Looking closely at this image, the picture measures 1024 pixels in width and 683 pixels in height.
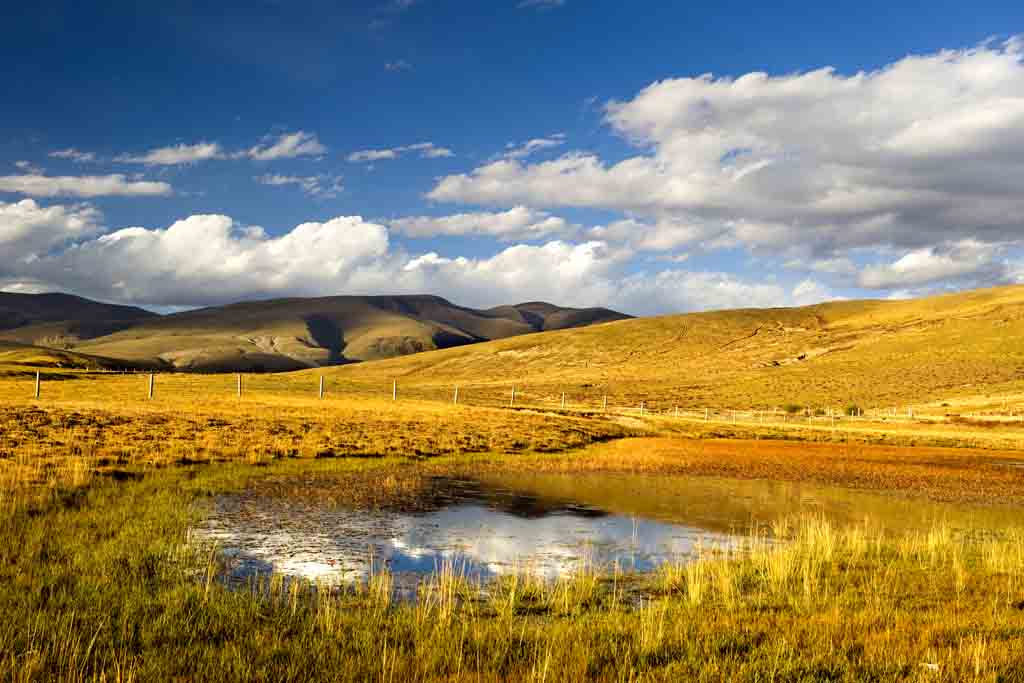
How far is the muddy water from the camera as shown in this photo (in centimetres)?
1370

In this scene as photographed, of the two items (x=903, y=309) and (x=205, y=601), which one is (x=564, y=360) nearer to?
(x=903, y=309)

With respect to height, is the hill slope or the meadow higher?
the hill slope

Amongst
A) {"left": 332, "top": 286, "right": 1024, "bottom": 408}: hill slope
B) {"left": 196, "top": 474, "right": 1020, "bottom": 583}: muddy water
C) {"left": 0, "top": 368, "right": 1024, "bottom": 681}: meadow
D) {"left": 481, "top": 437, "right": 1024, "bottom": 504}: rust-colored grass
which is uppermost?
{"left": 332, "top": 286, "right": 1024, "bottom": 408}: hill slope

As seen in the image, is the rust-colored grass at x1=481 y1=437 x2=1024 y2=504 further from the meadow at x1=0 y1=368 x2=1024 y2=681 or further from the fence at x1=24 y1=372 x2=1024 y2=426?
the fence at x1=24 y1=372 x2=1024 y2=426

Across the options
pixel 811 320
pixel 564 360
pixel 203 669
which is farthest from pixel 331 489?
pixel 811 320

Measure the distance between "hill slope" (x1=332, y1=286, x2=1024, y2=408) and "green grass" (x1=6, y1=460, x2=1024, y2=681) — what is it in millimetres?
88703

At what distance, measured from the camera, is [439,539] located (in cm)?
1593

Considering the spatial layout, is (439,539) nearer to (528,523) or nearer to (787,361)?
(528,523)

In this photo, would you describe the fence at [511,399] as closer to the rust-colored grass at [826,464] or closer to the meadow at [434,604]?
the rust-colored grass at [826,464]

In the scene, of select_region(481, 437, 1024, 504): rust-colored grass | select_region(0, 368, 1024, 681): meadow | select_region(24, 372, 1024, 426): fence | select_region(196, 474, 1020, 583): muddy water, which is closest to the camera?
select_region(0, 368, 1024, 681): meadow

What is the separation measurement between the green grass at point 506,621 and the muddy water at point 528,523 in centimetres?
129

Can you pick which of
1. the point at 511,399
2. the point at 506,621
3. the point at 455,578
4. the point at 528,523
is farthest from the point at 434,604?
the point at 511,399

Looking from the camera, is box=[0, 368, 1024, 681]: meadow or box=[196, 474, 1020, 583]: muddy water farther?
box=[196, 474, 1020, 583]: muddy water

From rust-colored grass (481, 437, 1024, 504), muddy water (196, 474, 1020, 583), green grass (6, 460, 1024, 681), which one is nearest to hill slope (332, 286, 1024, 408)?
rust-colored grass (481, 437, 1024, 504)
